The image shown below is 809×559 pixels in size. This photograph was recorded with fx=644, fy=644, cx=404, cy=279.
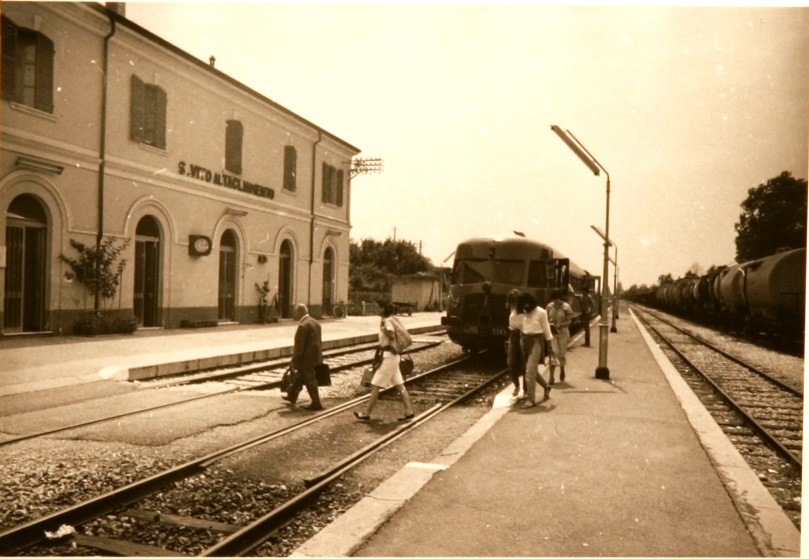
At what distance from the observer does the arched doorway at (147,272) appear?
16.2 meters

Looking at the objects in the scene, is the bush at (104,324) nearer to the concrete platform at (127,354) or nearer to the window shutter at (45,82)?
the concrete platform at (127,354)

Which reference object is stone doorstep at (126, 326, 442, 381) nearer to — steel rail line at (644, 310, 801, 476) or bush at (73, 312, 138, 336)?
bush at (73, 312, 138, 336)

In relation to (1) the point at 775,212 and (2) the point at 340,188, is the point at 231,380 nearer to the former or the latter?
(1) the point at 775,212

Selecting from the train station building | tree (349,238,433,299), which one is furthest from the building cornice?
→ tree (349,238,433,299)

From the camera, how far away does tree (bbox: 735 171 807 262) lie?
534cm

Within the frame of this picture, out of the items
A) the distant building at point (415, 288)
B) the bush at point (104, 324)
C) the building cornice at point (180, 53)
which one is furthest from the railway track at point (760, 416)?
the distant building at point (415, 288)

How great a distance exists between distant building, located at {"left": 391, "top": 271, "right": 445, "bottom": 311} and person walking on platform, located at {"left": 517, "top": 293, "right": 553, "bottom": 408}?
29.9 metres

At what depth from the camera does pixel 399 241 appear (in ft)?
159

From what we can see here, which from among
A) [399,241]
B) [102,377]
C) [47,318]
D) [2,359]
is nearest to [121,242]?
[47,318]

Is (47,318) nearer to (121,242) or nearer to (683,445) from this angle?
(121,242)

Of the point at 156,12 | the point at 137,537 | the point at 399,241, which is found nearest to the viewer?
the point at 137,537

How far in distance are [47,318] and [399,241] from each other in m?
37.9

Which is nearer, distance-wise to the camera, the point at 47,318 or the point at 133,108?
the point at 47,318

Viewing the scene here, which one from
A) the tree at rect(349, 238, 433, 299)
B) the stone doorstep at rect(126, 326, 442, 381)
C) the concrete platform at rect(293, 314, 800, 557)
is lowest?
the concrete platform at rect(293, 314, 800, 557)
